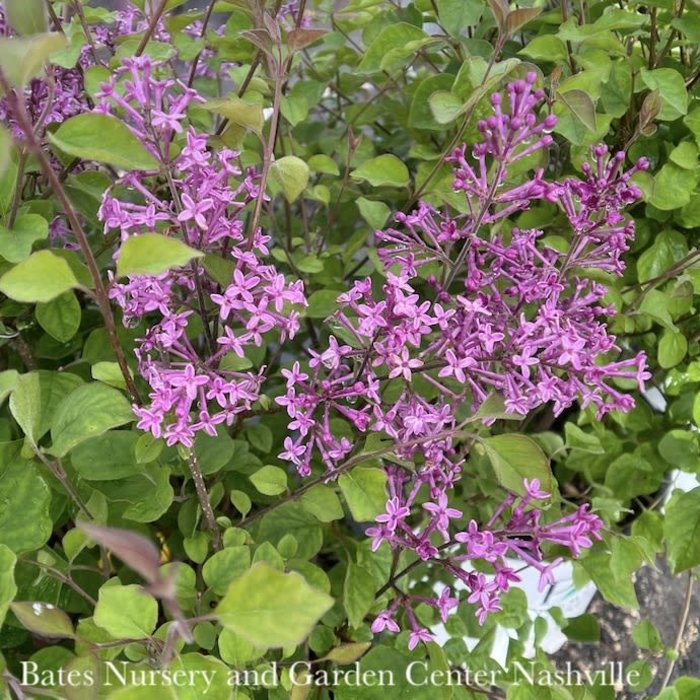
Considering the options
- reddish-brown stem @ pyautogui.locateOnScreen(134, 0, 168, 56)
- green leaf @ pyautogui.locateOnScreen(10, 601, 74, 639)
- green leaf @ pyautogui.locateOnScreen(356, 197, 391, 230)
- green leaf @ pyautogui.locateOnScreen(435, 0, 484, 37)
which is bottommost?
green leaf @ pyautogui.locateOnScreen(10, 601, 74, 639)

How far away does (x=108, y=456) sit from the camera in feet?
1.42

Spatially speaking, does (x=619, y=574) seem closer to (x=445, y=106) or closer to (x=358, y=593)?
(x=358, y=593)

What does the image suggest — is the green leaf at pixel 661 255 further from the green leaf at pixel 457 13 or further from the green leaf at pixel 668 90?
the green leaf at pixel 457 13

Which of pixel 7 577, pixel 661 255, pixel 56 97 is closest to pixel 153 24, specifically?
pixel 56 97

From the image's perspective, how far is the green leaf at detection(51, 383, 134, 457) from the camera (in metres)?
0.37

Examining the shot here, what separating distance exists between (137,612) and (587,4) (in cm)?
53

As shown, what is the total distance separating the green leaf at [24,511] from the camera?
0.40m

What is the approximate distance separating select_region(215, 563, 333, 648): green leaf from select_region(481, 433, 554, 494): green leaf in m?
0.14

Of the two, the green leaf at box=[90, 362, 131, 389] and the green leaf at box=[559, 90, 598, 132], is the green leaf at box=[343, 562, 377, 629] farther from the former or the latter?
the green leaf at box=[559, 90, 598, 132]

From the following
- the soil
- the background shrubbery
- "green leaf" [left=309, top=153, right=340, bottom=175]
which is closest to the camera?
the background shrubbery

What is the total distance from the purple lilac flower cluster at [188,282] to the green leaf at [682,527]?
32cm

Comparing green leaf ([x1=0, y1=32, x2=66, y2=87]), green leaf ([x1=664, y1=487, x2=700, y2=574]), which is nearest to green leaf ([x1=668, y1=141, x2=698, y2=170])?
green leaf ([x1=664, y1=487, x2=700, y2=574])

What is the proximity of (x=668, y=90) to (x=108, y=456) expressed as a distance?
1.40 ft

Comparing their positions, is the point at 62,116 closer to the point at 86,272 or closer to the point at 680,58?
the point at 86,272
